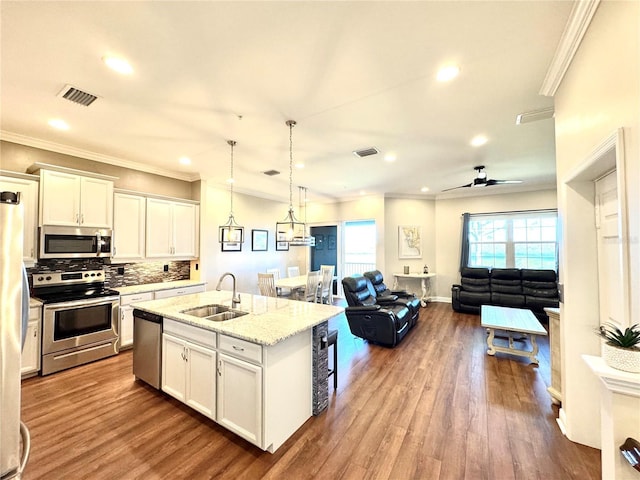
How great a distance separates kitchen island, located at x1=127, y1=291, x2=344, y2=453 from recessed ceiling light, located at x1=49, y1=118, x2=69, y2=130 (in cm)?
232

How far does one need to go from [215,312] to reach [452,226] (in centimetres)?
628

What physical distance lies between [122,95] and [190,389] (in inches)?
109

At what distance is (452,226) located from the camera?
6.94m

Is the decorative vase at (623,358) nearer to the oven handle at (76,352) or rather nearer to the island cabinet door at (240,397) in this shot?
the island cabinet door at (240,397)

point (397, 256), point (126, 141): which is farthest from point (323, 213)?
point (126, 141)

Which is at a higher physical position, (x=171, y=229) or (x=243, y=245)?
(x=171, y=229)

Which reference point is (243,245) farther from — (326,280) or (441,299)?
(441,299)

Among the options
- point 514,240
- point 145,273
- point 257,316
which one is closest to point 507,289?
point 514,240

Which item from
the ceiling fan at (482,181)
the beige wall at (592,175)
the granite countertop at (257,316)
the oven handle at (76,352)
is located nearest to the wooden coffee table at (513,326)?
the beige wall at (592,175)

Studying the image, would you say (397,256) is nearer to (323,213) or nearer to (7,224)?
(323,213)

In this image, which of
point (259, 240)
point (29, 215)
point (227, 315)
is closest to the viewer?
point (227, 315)

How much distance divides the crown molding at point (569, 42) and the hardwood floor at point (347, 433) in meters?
2.88

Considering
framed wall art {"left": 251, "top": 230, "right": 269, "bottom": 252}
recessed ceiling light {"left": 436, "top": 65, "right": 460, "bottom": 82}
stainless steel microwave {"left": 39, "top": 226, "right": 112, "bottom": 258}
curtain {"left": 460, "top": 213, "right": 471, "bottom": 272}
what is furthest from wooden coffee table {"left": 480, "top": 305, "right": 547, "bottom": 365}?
stainless steel microwave {"left": 39, "top": 226, "right": 112, "bottom": 258}

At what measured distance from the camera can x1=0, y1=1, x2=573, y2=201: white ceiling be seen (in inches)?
64.4
